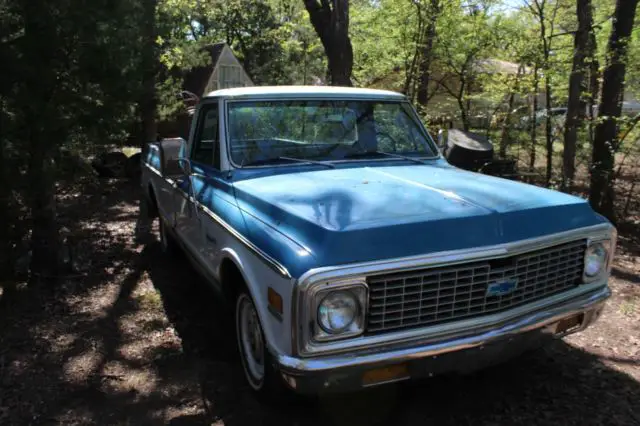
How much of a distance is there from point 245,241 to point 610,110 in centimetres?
623

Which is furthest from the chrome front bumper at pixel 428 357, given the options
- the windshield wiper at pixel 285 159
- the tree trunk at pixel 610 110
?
the tree trunk at pixel 610 110

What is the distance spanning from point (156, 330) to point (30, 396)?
1159mm

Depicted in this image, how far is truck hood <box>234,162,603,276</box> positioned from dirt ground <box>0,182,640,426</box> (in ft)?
3.58

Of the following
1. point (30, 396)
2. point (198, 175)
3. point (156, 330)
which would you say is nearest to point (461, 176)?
point (198, 175)

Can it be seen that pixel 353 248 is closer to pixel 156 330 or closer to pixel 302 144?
pixel 302 144

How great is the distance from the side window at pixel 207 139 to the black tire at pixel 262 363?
3.76 feet

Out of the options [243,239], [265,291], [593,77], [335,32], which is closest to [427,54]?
[593,77]

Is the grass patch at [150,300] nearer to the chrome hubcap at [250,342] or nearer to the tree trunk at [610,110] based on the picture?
the chrome hubcap at [250,342]

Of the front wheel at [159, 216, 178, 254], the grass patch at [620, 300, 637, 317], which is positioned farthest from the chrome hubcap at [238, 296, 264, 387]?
the grass patch at [620, 300, 637, 317]

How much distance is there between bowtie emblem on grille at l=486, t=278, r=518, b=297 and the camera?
2643 mm

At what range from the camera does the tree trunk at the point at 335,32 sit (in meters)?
8.18

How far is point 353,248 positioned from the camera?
7.93 feet

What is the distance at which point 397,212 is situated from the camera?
2.70m

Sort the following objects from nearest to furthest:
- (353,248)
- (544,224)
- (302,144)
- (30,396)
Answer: (353,248) → (544,224) → (30,396) → (302,144)
